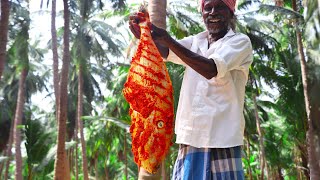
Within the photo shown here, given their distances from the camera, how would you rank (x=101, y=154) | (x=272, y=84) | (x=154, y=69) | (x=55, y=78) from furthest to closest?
1. (x=101, y=154)
2. (x=272, y=84)
3. (x=55, y=78)
4. (x=154, y=69)

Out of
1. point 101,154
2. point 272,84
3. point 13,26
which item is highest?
point 13,26

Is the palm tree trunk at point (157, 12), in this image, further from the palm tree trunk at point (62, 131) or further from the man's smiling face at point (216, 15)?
the palm tree trunk at point (62, 131)

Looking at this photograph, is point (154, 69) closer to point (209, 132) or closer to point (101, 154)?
point (209, 132)

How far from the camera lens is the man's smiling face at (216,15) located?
1.99m

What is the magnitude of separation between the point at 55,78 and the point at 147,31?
1329cm

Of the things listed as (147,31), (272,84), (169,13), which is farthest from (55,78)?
(147,31)

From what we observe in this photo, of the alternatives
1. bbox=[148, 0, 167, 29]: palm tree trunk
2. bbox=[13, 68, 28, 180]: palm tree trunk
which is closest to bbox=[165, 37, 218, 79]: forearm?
bbox=[148, 0, 167, 29]: palm tree trunk

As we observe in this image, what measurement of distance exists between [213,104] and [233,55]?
232 mm

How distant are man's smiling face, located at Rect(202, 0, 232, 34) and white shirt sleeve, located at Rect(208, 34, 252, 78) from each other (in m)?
0.09

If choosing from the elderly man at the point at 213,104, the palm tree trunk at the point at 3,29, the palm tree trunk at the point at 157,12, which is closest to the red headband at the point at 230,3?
the elderly man at the point at 213,104

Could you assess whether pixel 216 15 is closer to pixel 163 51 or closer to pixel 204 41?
pixel 204 41

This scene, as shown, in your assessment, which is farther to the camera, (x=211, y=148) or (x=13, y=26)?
(x=13, y=26)

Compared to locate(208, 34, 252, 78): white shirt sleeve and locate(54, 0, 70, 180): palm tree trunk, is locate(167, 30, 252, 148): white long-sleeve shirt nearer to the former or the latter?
locate(208, 34, 252, 78): white shirt sleeve

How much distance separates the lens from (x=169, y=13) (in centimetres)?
1547
